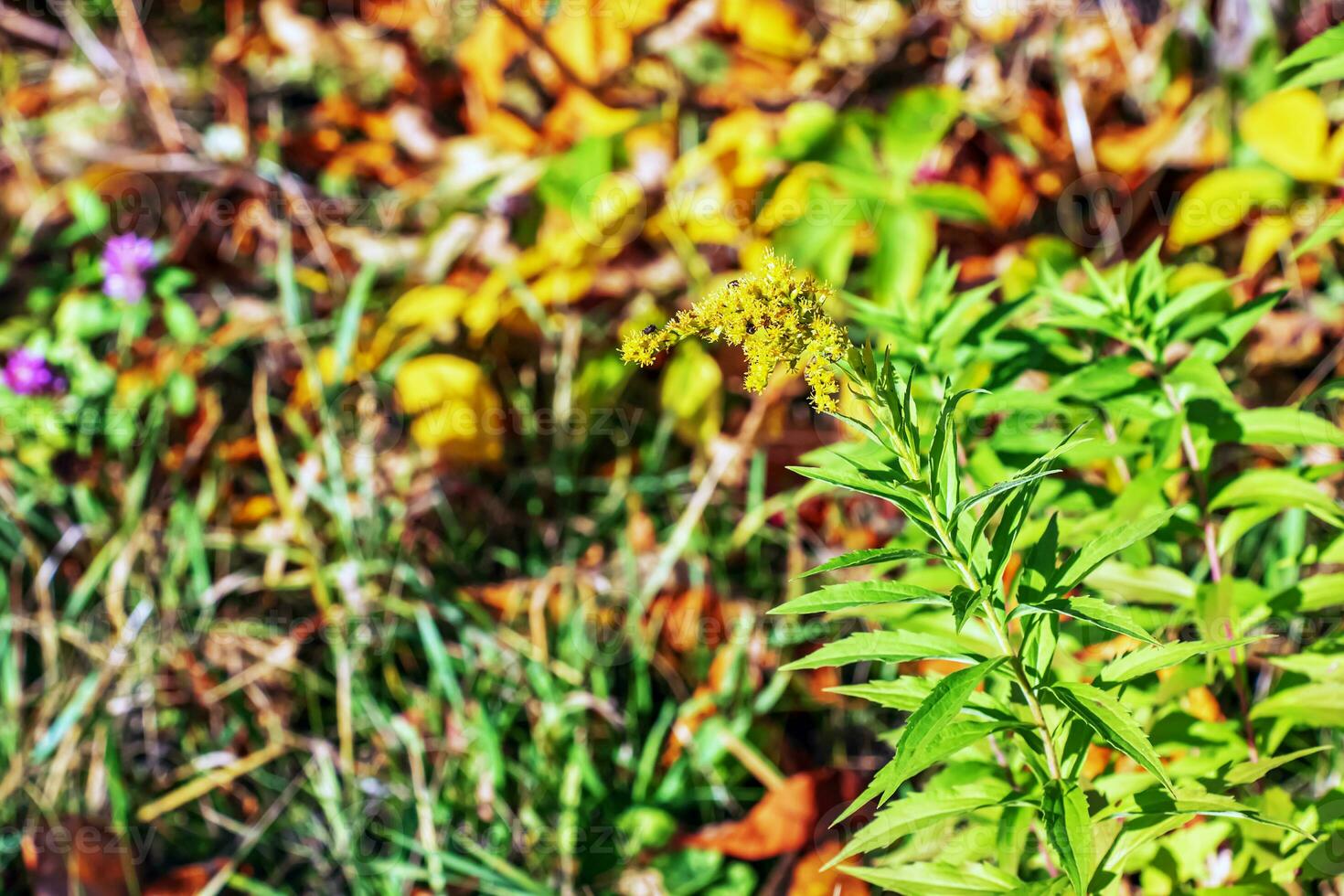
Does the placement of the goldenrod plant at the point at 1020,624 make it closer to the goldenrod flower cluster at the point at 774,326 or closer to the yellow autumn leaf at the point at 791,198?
the goldenrod flower cluster at the point at 774,326

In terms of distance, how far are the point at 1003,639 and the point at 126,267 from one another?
98.3 inches

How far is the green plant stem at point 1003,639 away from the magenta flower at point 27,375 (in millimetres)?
2369

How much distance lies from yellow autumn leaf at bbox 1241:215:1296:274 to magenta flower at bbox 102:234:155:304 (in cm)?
255

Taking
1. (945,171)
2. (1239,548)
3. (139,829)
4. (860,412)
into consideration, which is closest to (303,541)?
(139,829)

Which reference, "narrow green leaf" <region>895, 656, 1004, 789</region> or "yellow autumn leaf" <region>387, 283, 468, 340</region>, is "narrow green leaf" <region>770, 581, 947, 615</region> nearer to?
"narrow green leaf" <region>895, 656, 1004, 789</region>

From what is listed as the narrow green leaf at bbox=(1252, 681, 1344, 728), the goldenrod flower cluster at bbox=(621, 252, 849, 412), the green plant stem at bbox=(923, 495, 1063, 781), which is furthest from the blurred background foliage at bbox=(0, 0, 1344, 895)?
the goldenrod flower cluster at bbox=(621, 252, 849, 412)

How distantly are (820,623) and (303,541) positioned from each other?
1.12 meters

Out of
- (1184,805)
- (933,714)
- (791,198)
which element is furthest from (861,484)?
(791,198)

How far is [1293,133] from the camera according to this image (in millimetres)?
2346

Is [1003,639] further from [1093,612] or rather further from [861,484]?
[861,484]

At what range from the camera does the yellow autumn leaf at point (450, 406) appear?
2.50m

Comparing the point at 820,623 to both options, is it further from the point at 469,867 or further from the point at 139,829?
the point at 139,829

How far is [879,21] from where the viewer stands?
2996mm

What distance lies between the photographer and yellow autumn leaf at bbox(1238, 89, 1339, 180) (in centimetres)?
232
